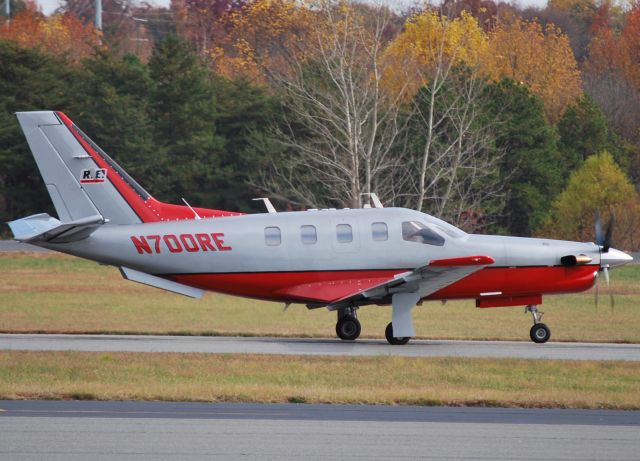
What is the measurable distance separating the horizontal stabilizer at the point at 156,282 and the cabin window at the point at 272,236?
167 cm

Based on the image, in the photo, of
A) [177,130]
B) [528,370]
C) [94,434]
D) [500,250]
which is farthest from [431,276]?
[177,130]

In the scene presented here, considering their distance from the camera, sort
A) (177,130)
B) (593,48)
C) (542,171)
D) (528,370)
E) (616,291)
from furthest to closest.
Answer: (593,48) < (177,130) < (542,171) < (616,291) < (528,370)

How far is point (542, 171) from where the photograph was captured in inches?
2317

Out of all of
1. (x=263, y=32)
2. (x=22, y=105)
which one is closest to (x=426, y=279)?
(x=22, y=105)

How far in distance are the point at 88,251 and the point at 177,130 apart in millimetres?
40868

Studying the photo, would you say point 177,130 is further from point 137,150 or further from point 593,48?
point 593,48

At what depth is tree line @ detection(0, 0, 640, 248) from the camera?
149 ft

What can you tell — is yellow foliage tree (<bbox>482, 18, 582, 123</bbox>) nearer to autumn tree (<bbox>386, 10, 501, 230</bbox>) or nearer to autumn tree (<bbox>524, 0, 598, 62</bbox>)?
autumn tree (<bbox>386, 10, 501, 230</bbox>)

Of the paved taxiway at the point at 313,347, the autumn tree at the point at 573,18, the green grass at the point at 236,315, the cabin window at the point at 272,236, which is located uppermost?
the autumn tree at the point at 573,18

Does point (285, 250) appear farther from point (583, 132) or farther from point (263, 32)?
point (263, 32)

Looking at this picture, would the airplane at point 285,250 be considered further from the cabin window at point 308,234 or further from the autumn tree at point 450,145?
the autumn tree at point 450,145

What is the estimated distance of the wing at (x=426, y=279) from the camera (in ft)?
72.5

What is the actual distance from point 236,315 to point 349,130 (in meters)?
12.6

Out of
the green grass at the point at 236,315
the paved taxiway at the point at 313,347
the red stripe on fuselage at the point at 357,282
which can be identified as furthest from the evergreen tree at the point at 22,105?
the red stripe on fuselage at the point at 357,282
